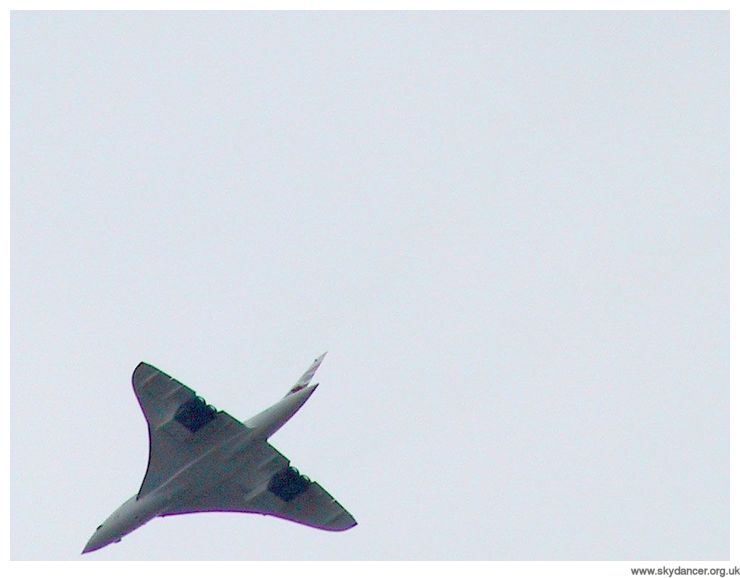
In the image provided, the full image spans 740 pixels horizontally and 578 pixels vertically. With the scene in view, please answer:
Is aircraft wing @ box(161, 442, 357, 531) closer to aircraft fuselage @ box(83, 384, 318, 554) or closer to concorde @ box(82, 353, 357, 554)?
concorde @ box(82, 353, 357, 554)

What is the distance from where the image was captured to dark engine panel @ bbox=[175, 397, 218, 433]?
175 ft

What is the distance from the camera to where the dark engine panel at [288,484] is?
5731cm

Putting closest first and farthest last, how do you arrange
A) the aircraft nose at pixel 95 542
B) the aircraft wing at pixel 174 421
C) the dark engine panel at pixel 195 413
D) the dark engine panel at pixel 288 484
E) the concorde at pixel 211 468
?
the aircraft wing at pixel 174 421, the concorde at pixel 211 468, the dark engine panel at pixel 195 413, the aircraft nose at pixel 95 542, the dark engine panel at pixel 288 484

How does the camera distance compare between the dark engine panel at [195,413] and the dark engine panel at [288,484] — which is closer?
the dark engine panel at [195,413]

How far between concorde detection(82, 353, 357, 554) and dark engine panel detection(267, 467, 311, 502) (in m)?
0.05

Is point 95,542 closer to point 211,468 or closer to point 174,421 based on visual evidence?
point 211,468

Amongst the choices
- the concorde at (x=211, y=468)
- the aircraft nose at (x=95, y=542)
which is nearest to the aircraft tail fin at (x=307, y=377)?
the concorde at (x=211, y=468)

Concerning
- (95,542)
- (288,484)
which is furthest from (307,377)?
(95,542)

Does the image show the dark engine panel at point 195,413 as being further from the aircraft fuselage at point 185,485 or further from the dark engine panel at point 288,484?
the dark engine panel at point 288,484

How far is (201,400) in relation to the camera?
2100 inches

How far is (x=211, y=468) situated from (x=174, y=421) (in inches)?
116

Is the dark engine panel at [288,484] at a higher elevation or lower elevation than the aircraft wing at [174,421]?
higher

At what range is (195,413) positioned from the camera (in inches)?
2110
